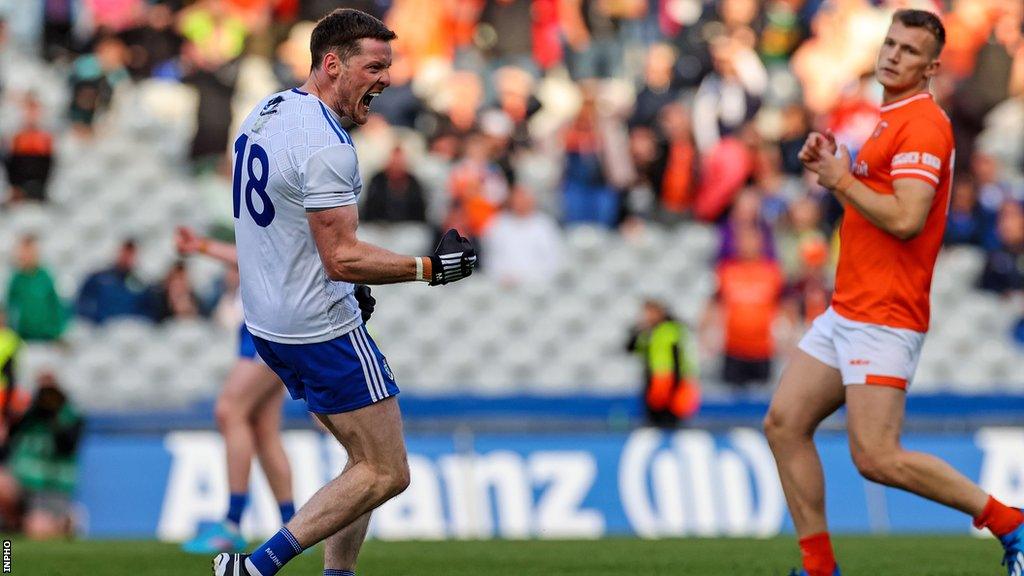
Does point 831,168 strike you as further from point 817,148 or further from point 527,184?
point 527,184

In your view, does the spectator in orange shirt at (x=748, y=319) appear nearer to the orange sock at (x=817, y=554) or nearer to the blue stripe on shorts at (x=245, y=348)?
the blue stripe on shorts at (x=245, y=348)

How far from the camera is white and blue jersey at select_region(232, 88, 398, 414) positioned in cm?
671

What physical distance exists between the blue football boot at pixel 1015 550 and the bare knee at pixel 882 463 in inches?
20.4

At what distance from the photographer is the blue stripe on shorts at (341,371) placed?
22.4ft

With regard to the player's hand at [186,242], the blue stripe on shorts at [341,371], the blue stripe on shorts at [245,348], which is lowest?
the blue stripe on shorts at [245,348]

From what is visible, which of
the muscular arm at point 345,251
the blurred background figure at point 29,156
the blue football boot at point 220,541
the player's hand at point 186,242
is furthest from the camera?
the blurred background figure at point 29,156

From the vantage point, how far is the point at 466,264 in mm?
6746

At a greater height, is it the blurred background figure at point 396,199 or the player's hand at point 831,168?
the player's hand at point 831,168

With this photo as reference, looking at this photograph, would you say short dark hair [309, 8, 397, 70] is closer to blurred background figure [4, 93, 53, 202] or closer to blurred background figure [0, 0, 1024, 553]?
blurred background figure [0, 0, 1024, 553]

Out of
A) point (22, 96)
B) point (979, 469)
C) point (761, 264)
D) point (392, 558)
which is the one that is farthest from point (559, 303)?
point (392, 558)

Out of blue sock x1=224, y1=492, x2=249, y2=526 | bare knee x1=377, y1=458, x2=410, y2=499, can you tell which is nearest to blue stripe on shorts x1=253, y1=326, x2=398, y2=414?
bare knee x1=377, y1=458, x2=410, y2=499

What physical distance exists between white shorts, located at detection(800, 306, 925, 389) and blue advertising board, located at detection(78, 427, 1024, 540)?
7090 millimetres

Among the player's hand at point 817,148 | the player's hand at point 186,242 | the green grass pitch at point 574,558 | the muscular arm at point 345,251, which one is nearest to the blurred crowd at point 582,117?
the green grass pitch at point 574,558

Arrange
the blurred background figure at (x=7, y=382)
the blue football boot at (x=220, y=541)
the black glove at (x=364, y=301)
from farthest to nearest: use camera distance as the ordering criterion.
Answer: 1. the blurred background figure at (x=7, y=382)
2. the blue football boot at (x=220, y=541)
3. the black glove at (x=364, y=301)
